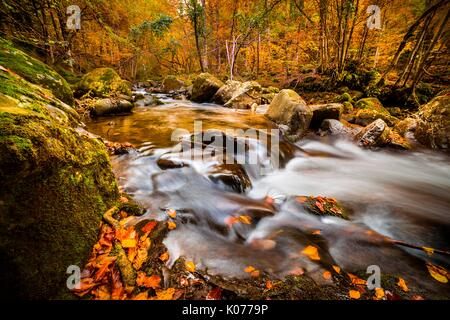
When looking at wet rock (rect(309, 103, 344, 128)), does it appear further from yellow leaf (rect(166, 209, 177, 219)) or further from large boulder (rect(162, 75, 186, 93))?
large boulder (rect(162, 75, 186, 93))

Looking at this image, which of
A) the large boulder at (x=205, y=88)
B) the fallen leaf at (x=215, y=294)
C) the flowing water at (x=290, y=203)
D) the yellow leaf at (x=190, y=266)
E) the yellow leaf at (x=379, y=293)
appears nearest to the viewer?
the fallen leaf at (x=215, y=294)

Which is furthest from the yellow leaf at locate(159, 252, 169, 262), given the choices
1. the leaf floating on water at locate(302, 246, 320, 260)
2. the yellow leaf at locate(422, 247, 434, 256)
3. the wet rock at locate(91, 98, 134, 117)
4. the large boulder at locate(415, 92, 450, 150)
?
the large boulder at locate(415, 92, 450, 150)

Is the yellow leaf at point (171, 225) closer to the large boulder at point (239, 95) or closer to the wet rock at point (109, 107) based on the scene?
the wet rock at point (109, 107)

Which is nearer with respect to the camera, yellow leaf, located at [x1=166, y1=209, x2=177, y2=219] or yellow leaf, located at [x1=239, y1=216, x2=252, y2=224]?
yellow leaf, located at [x1=166, y1=209, x2=177, y2=219]

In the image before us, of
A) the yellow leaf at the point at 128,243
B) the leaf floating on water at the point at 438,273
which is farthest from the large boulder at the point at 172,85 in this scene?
the leaf floating on water at the point at 438,273

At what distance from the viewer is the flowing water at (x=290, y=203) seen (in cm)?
227

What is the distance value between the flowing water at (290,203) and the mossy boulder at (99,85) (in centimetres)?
325

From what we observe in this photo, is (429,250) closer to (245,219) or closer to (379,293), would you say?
(379,293)

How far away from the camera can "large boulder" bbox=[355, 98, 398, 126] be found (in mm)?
7734

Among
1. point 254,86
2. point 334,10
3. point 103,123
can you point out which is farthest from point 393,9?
point 103,123

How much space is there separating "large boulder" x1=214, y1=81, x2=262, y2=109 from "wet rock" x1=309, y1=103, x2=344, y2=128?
333 cm

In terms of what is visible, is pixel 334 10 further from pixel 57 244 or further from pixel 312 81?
pixel 57 244
